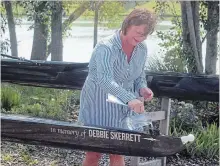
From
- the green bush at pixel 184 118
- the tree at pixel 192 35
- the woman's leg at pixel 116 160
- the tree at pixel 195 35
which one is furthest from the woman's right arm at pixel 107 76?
the tree at pixel 192 35

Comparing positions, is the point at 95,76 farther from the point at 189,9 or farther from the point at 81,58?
the point at 81,58

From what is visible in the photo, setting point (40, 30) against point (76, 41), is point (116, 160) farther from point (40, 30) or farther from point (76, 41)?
point (76, 41)

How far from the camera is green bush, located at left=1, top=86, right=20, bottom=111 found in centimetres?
534

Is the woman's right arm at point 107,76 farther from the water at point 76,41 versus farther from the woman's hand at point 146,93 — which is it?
the water at point 76,41

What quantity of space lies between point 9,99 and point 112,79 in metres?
2.90

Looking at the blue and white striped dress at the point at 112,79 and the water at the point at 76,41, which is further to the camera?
the water at the point at 76,41

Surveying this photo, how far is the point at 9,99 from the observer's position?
538 cm

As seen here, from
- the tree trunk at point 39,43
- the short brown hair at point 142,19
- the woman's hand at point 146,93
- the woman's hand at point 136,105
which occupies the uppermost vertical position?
the tree trunk at point 39,43

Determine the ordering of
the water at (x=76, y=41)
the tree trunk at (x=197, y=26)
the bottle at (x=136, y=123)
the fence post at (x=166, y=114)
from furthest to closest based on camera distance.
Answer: the water at (x=76, y=41)
the tree trunk at (x=197, y=26)
the fence post at (x=166, y=114)
the bottle at (x=136, y=123)

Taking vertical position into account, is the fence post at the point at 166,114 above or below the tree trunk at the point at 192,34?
below

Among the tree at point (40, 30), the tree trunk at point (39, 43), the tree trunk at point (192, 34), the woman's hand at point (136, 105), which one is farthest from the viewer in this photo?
the tree trunk at point (39, 43)

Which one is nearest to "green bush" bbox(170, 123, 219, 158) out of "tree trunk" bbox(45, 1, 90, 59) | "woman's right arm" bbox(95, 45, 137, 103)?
"woman's right arm" bbox(95, 45, 137, 103)

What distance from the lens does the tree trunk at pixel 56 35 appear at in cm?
688

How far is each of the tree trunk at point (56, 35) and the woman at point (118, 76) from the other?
405 centimetres
